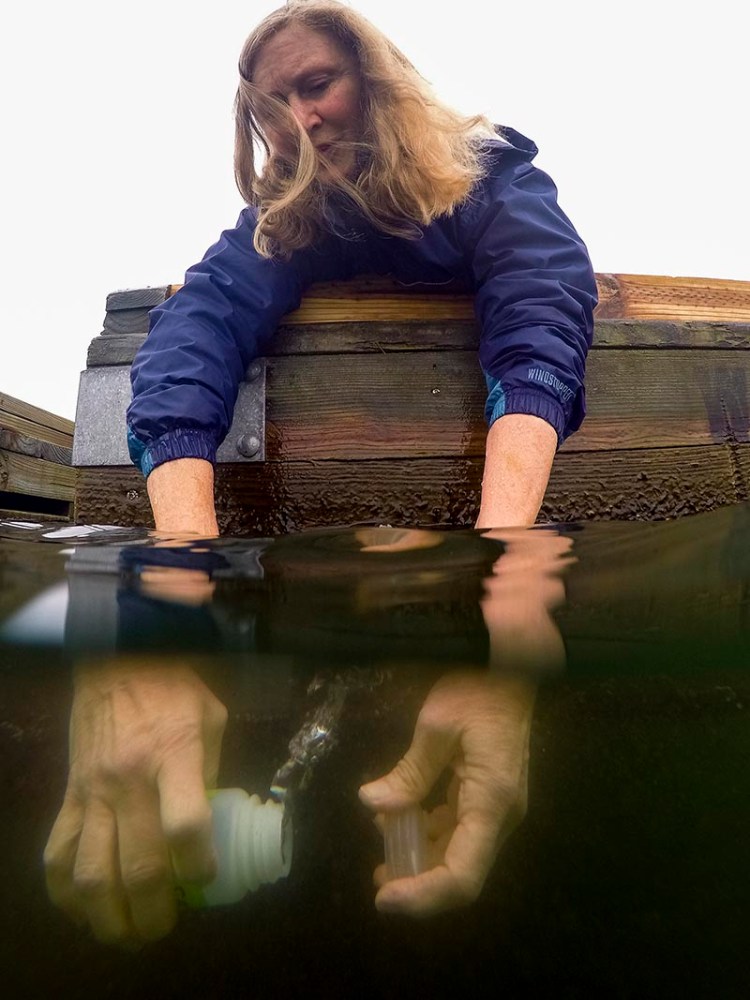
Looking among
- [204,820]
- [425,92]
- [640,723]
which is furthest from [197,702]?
[425,92]

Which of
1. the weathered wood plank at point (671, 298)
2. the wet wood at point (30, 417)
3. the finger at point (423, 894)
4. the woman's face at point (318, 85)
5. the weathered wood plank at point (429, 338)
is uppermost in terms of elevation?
the woman's face at point (318, 85)

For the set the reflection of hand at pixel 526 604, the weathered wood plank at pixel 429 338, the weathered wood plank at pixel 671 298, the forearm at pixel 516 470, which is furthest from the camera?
the weathered wood plank at pixel 671 298

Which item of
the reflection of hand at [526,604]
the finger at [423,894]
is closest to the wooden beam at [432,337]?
the reflection of hand at [526,604]

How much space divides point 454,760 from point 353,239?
148 centimetres

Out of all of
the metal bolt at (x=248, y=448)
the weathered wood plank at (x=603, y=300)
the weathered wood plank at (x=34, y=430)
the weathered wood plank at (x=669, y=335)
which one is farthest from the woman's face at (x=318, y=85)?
the weathered wood plank at (x=34, y=430)

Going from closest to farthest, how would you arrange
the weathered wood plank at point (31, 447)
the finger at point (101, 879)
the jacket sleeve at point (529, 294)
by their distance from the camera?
1. the finger at point (101, 879)
2. the jacket sleeve at point (529, 294)
3. the weathered wood plank at point (31, 447)

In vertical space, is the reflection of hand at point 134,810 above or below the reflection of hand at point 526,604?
below

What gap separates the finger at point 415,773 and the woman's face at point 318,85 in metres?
1.47

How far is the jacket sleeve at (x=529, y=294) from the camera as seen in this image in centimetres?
135

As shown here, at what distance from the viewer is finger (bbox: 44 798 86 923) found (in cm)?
43

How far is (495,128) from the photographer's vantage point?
66.9 inches

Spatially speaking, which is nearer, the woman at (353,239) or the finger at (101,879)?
the finger at (101,879)

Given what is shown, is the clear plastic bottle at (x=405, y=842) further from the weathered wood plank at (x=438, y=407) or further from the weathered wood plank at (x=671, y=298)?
the weathered wood plank at (x=671, y=298)

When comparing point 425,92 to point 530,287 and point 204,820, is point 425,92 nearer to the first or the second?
point 530,287
